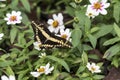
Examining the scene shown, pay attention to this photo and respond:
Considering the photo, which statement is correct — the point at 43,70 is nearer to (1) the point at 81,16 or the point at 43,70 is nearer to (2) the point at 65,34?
(2) the point at 65,34

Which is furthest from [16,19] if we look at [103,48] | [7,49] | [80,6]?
[103,48]

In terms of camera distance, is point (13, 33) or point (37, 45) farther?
point (13, 33)

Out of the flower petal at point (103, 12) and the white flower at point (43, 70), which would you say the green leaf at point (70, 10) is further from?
the white flower at point (43, 70)

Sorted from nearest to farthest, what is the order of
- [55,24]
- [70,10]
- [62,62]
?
[62,62]
[55,24]
[70,10]

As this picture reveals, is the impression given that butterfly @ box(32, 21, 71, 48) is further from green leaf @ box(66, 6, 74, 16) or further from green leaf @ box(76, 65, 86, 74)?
green leaf @ box(66, 6, 74, 16)

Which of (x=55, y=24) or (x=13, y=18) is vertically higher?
(x=13, y=18)

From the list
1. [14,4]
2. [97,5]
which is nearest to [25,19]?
[14,4]

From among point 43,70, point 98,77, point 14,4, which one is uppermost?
point 14,4

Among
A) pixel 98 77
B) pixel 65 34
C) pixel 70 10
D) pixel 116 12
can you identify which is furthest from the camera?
pixel 70 10

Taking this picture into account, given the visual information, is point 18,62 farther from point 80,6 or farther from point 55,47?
point 80,6
